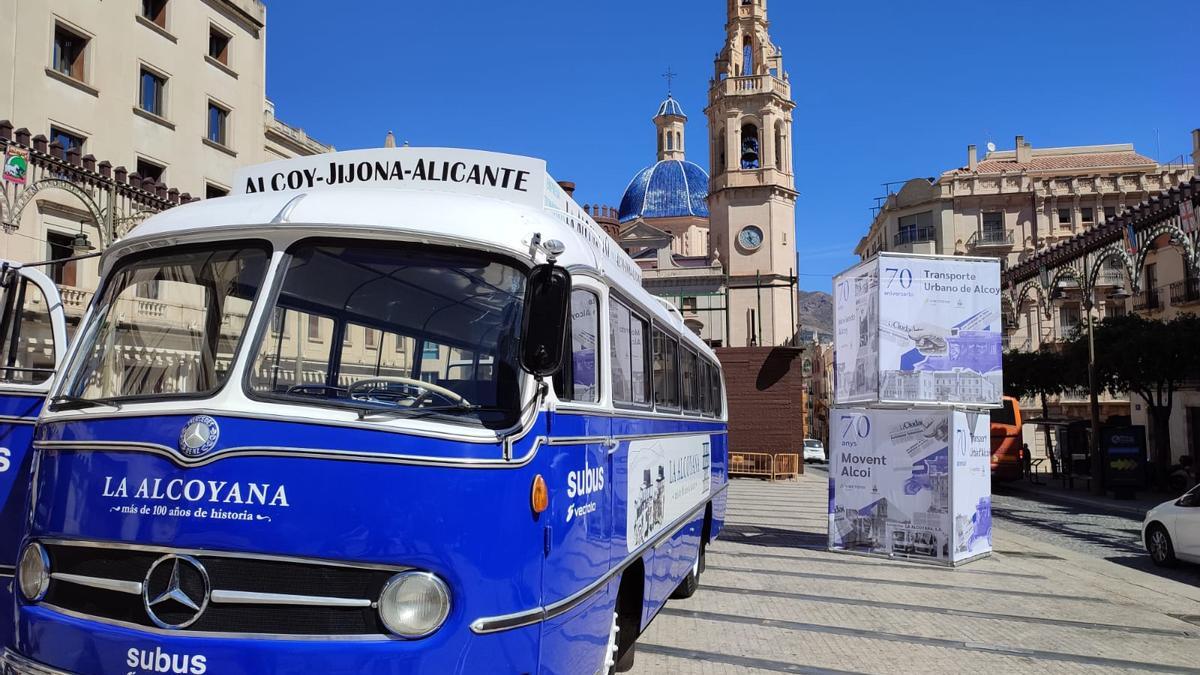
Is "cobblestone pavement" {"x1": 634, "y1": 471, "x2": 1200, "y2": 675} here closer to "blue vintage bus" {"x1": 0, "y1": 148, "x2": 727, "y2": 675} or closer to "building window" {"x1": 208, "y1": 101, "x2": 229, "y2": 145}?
"blue vintage bus" {"x1": 0, "y1": 148, "x2": 727, "y2": 675}

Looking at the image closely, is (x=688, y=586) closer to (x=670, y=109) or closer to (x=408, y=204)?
(x=408, y=204)

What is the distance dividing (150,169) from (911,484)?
79.0 ft

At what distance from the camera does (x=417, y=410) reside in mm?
3713

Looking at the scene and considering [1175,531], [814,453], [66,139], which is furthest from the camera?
[814,453]

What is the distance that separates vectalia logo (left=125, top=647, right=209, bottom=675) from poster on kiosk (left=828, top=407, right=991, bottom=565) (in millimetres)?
10456

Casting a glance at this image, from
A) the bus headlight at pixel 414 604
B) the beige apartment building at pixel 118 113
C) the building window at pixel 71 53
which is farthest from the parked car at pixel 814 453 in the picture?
the bus headlight at pixel 414 604

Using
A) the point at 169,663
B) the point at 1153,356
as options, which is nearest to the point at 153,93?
the point at 169,663

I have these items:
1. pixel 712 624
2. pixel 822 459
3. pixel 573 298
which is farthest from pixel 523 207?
pixel 822 459

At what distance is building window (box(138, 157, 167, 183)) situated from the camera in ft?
87.0

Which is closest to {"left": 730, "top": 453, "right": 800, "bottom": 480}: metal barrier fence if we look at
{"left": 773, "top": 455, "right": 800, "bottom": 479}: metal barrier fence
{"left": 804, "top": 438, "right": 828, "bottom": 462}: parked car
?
{"left": 773, "top": 455, "right": 800, "bottom": 479}: metal barrier fence

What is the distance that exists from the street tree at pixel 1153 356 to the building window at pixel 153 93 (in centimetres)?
3077

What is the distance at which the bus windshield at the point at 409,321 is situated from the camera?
12.7 feet

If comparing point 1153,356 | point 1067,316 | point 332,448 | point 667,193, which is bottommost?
point 332,448

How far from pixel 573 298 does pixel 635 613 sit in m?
2.62
